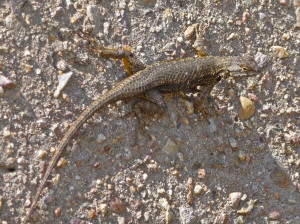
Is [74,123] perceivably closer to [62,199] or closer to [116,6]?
[62,199]

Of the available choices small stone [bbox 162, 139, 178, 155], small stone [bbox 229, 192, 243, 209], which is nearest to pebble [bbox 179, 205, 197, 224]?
small stone [bbox 229, 192, 243, 209]

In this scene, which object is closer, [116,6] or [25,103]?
[25,103]

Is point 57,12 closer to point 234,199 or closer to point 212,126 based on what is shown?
point 212,126

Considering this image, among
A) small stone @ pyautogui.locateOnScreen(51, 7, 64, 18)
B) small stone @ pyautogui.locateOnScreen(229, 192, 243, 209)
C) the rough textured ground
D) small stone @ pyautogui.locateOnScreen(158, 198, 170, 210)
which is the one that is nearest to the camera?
the rough textured ground

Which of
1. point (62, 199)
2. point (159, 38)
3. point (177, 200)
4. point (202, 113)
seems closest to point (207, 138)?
point (202, 113)

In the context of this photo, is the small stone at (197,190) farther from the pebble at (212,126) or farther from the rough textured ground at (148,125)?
the pebble at (212,126)

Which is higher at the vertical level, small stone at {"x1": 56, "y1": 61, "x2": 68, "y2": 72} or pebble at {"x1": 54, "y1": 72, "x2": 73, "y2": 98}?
small stone at {"x1": 56, "y1": 61, "x2": 68, "y2": 72}

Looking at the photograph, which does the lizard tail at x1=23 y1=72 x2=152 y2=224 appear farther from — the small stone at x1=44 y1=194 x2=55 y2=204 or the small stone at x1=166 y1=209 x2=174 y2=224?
the small stone at x1=166 y1=209 x2=174 y2=224
